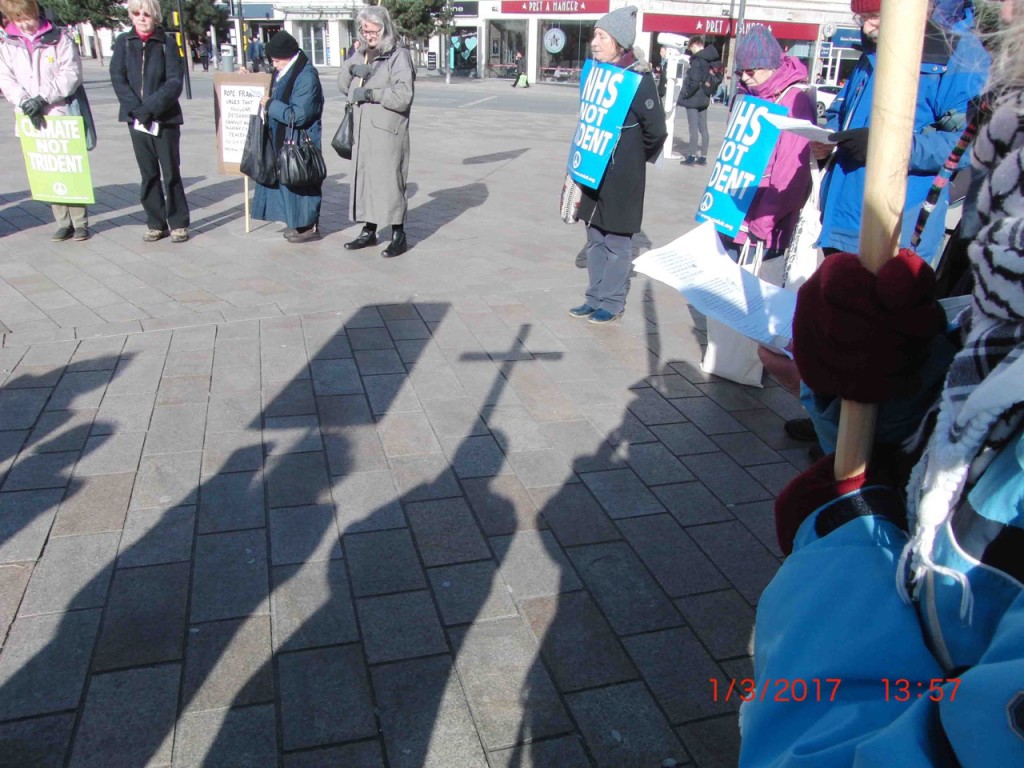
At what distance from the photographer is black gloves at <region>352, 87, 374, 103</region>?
6398mm

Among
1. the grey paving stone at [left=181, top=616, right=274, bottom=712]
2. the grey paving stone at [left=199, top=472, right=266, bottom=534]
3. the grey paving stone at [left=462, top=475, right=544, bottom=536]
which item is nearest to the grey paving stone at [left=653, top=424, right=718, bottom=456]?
the grey paving stone at [left=462, top=475, right=544, bottom=536]

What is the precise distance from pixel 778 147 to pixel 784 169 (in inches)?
4.5

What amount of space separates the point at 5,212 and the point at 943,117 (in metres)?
8.03

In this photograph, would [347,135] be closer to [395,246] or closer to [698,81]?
[395,246]

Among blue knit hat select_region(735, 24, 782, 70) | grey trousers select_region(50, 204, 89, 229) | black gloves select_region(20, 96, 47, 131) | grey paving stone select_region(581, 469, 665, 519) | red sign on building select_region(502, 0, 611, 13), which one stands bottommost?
grey paving stone select_region(581, 469, 665, 519)

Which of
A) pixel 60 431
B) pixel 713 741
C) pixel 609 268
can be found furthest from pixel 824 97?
pixel 60 431

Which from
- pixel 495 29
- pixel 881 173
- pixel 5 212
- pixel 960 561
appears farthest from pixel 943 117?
pixel 495 29

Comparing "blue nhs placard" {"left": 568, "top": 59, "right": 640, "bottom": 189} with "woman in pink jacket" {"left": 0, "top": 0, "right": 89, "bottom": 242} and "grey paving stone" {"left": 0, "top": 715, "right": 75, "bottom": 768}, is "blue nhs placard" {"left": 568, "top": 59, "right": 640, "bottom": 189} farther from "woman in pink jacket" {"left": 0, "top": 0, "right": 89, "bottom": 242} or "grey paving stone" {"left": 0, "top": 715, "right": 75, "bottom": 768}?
"woman in pink jacket" {"left": 0, "top": 0, "right": 89, "bottom": 242}

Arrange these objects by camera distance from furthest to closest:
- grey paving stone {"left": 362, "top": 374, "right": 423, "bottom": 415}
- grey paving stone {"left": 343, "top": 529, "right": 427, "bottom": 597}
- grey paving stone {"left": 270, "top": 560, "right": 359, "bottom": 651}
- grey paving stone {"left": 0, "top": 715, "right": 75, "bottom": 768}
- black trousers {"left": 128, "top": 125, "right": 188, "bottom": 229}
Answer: black trousers {"left": 128, "top": 125, "right": 188, "bottom": 229}
grey paving stone {"left": 362, "top": 374, "right": 423, "bottom": 415}
grey paving stone {"left": 343, "top": 529, "right": 427, "bottom": 597}
grey paving stone {"left": 270, "top": 560, "right": 359, "bottom": 651}
grey paving stone {"left": 0, "top": 715, "right": 75, "bottom": 768}

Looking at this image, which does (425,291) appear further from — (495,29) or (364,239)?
(495,29)

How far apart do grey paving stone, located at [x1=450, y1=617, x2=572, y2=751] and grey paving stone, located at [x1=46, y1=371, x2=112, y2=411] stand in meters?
2.47

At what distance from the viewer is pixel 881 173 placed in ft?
3.19

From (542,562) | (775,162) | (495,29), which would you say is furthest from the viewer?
(495,29)

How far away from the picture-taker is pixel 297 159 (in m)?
6.76
